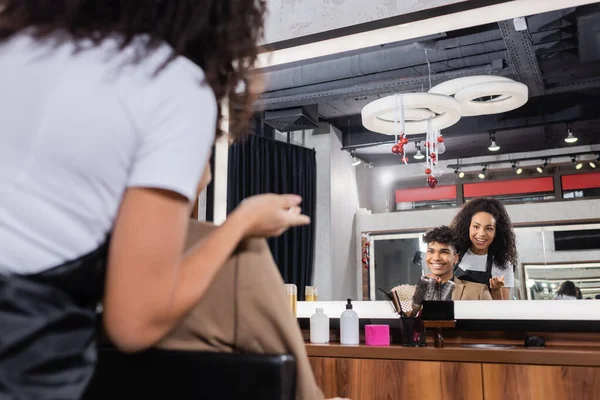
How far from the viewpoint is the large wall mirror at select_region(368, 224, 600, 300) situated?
8.63ft

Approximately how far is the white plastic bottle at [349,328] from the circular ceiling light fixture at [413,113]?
4.32ft

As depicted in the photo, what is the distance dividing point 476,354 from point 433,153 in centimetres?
148

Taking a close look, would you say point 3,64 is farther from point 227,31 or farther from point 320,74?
point 320,74

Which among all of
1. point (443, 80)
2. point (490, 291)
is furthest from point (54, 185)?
point (443, 80)

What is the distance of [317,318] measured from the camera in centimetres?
253

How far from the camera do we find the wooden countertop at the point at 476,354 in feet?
6.06

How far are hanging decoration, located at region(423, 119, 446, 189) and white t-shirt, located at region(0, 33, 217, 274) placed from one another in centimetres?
261

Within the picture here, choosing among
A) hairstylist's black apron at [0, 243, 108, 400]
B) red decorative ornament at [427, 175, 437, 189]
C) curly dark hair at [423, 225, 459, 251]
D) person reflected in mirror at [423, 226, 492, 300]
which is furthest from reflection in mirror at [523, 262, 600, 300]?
hairstylist's black apron at [0, 243, 108, 400]

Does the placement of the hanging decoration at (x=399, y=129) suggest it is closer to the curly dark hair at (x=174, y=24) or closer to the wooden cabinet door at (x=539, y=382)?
the wooden cabinet door at (x=539, y=382)

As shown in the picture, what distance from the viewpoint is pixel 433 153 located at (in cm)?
317

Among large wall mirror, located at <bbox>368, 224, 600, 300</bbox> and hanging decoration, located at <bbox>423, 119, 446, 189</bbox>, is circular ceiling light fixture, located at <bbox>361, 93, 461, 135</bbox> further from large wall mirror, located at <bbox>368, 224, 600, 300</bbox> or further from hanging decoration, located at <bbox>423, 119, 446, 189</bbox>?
large wall mirror, located at <bbox>368, 224, 600, 300</bbox>

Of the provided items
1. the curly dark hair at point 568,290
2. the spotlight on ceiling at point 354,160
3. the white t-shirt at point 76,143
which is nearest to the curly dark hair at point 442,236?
the curly dark hair at point 568,290

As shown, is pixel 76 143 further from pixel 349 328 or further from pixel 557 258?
pixel 557 258

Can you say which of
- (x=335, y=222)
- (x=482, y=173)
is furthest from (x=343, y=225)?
(x=482, y=173)
